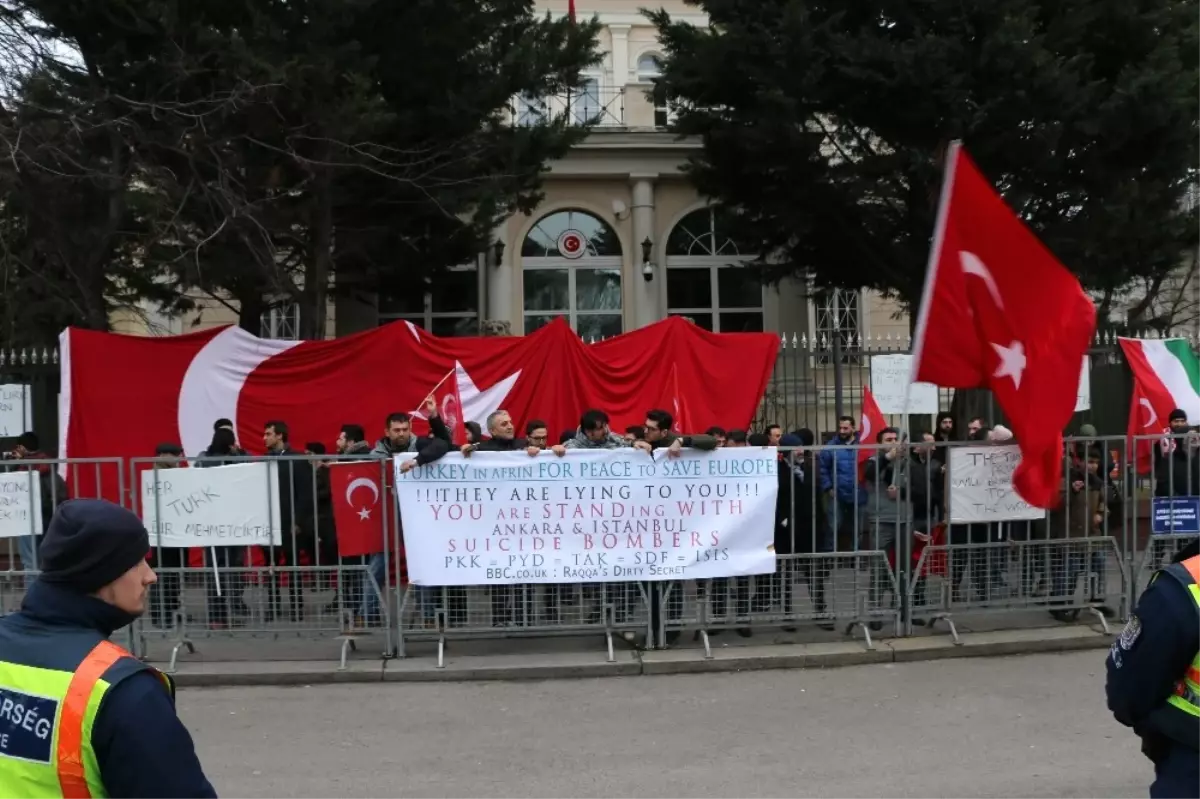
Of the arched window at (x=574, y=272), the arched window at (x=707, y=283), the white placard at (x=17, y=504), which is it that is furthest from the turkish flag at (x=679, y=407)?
the arched window at (x=707, y=283)

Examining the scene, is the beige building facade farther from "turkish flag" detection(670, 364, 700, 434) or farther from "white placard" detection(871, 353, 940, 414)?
"turkish flag" detection(670, 364, 700, 434)

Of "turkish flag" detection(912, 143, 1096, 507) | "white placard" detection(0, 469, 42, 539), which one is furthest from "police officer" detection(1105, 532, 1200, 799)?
"white placard" detection(0, 469, 42, 539)

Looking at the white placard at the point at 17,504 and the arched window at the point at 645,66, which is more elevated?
the arched window at the point at 645,66

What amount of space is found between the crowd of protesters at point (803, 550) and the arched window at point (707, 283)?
43.6 ft

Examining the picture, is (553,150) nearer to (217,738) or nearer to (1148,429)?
(1148,429)

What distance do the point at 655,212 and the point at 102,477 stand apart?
14.1 meters

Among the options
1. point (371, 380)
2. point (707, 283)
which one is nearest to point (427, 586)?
point (371, 380)

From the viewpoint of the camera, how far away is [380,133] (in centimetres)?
1128

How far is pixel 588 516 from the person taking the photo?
7.85 metres

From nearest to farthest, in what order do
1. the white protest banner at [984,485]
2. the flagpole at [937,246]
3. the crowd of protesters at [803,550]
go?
the flagpole at [937,246] → the crowd of protesters at [803,550] → the white protest banner at [984,485]

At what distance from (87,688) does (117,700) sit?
73mm

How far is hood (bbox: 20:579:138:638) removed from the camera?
2111 millimetres

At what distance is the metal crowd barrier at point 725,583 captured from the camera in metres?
7.96

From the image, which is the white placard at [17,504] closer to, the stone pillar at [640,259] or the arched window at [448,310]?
the arched window at [448,310]
